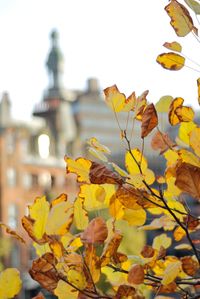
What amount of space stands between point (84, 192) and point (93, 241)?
0.18 m

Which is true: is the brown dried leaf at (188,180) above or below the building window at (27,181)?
below

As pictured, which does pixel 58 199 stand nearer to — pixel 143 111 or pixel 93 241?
pixel 93 241

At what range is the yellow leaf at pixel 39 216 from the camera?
1.31 m

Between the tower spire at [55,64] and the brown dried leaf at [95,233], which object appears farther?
the tower spire at [55,64]

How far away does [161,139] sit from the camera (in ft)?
5.36

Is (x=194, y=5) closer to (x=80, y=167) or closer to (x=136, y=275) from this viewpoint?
(x=80, y=167)

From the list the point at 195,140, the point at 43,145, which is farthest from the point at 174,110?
the point at 43,145

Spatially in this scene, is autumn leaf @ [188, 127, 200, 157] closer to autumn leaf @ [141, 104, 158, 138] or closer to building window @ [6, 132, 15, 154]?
autumn leaf @ [141, 104, 158, 138]

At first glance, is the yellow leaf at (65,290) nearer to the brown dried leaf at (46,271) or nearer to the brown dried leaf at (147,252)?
the brown dried leaf at (46,271)

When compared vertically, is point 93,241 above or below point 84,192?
below

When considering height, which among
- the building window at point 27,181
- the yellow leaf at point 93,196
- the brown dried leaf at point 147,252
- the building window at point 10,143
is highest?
the building window at point 10,143

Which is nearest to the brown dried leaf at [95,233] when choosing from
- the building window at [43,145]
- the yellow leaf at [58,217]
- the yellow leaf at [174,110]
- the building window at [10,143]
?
the yellow leaf at [58,217]

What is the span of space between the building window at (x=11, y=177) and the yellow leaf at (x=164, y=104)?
35.2 m

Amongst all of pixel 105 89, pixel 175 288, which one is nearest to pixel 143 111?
pixel 105 89
